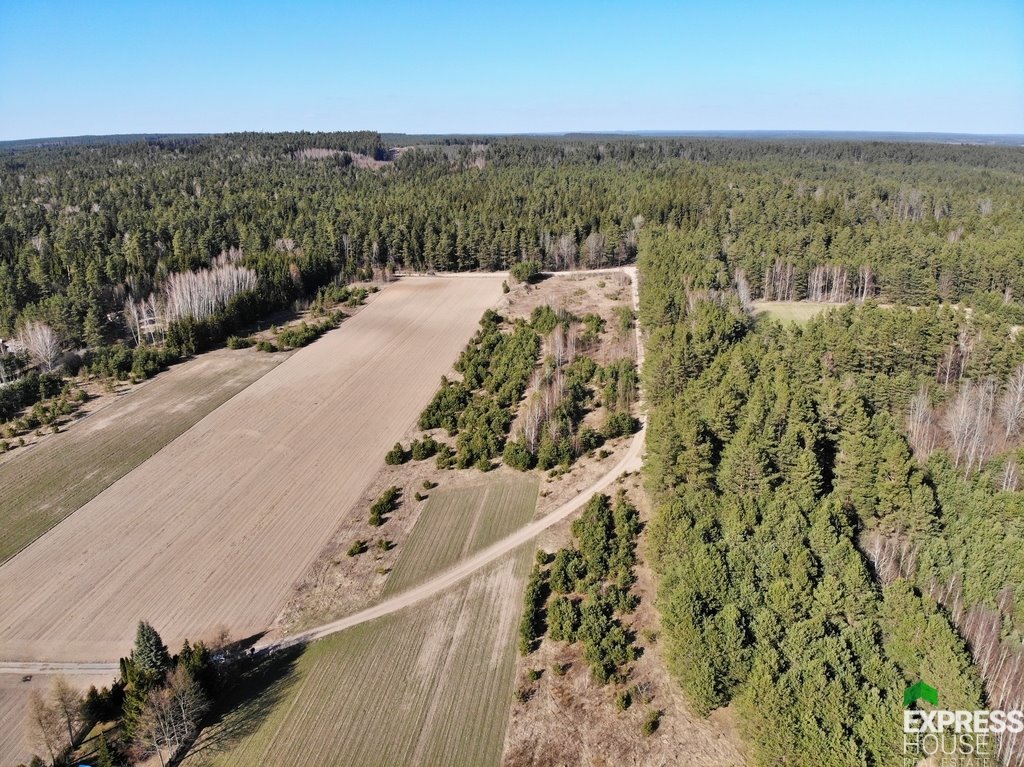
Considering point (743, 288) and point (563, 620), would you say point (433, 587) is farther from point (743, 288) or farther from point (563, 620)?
point (743, 288)

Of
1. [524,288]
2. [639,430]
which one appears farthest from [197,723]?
[524,288]

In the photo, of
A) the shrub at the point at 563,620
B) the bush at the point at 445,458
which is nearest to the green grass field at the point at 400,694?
the shrub at the point at 563,620

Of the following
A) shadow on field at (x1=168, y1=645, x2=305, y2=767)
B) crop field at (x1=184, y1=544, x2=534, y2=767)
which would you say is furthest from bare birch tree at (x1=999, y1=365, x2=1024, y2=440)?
shadow on field at (x1=168, y1=645, x2=305, y2=767)

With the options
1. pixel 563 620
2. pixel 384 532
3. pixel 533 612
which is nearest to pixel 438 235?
pixel 384 532

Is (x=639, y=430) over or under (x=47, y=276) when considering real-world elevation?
under

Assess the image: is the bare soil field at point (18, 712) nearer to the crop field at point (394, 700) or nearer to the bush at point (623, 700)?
the crop field at point (394, 700)

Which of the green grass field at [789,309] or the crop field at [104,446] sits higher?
the green grass field at [789,309]

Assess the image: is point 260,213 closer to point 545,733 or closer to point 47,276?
point 47,276
